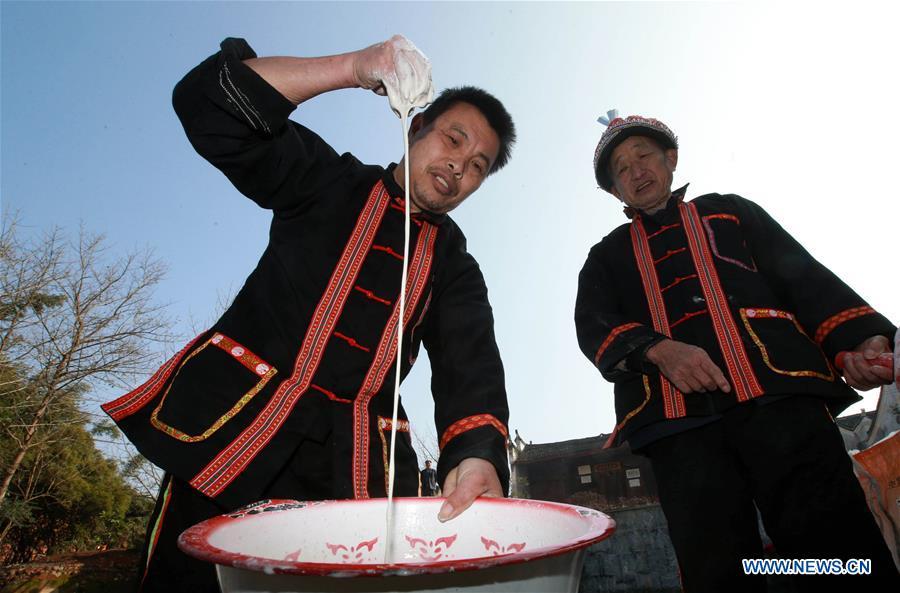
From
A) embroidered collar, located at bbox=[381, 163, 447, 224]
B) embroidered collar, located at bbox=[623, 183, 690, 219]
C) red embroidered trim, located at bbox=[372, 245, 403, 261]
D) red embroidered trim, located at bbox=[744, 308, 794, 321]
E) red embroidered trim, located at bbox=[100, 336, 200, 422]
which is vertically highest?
embroidered collar, located at bbox=[623, 183, 690, 219]

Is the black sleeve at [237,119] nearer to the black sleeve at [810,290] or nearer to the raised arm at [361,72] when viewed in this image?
the raised arm at [361,72]

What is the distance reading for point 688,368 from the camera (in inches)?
78.5

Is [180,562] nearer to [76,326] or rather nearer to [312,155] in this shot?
[312,155]

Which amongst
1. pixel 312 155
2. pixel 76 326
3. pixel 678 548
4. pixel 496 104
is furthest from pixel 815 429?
pixel 76 326

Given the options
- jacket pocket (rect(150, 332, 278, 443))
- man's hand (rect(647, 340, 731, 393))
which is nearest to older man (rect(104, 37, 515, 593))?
jacket pocket (rect(150, 332, 278, 443))

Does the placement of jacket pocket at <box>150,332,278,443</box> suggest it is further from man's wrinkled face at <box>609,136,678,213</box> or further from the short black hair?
man's wrinkled face at <box>609,136,678,213</box>

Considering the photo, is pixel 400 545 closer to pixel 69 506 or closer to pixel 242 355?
pixel 242 355

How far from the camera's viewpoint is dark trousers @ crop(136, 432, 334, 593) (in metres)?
Result: 1.43

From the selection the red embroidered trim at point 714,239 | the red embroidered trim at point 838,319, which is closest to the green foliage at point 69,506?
the red embroidered trim at point 714,239

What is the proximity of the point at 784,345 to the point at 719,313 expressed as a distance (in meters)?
0.27

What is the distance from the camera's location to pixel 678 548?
6.46ft

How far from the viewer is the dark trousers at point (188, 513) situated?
143 cm

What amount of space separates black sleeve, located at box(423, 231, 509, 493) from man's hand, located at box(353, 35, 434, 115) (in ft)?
Result: 2.84

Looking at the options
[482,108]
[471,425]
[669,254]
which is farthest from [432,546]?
[482,108]
